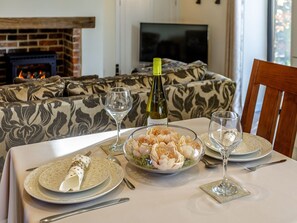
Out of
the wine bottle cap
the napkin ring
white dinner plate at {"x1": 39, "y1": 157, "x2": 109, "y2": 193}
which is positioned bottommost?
white dinner plate at {"x1": 39, "y1": 157, "x2": 109, "y2": 193}

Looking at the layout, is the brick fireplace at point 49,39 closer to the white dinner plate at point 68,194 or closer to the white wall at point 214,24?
the white wall at point 214,24

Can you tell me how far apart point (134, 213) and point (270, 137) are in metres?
0.93

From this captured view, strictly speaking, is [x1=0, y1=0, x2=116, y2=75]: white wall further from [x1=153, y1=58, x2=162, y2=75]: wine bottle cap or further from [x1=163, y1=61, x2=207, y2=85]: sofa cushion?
[x1=153, y1=58, x2=162, y2=75]: wine bottle cap

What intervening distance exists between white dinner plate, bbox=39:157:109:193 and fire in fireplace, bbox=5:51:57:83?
376 centimetres

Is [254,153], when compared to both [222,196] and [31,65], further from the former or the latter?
[31,65]

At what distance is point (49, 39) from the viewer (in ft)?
17.3

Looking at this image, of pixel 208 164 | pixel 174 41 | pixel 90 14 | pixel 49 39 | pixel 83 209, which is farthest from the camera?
pixel 174 41

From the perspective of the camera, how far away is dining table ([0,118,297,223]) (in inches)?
43.5

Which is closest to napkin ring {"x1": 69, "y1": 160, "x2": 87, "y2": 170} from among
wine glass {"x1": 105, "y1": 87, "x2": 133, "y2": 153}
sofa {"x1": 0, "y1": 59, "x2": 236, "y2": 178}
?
wine glass {"x1": 105, "y1": 87, "x2": 133, "y2": 153}

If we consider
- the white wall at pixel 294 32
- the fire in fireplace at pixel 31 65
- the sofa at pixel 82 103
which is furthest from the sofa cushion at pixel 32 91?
the fire in fireplace at pixel 31 65

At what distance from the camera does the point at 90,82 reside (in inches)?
101

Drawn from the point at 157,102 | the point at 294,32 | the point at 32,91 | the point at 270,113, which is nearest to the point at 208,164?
the point at 157,102

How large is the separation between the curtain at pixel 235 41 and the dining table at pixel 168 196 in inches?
132

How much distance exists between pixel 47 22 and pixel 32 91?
2.65 meters
